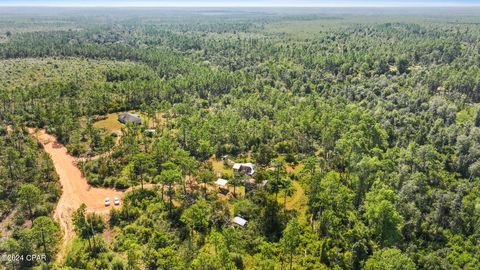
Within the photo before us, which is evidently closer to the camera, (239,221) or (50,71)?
(239,221)

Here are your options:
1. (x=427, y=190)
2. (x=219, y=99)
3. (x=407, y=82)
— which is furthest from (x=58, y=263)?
(x=407, y=82)

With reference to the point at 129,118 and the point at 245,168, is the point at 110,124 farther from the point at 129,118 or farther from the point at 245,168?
the point at 245,168

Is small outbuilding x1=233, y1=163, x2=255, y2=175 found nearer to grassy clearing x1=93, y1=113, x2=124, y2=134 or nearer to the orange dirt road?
the orange dirt road

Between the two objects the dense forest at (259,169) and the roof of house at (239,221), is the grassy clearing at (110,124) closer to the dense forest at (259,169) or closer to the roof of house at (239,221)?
the dense forest at (259,169)

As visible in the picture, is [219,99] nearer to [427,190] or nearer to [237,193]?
[237,193]

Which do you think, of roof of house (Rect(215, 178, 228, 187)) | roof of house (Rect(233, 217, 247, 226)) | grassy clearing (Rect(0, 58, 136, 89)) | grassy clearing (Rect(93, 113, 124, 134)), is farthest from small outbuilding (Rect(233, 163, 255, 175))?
grassy clearing (Rect(0, 58, 136, 89))

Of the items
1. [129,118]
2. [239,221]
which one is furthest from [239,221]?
[129,118]

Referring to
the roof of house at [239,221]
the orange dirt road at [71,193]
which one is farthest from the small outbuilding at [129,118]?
the roof of house at [239,221]
